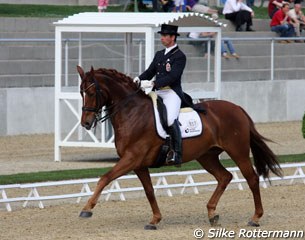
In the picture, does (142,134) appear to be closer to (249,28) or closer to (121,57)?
(121,57)

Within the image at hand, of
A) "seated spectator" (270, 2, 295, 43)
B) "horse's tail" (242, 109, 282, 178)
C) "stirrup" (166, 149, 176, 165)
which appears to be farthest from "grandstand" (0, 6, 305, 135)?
"stirrup" (166, 149, 176, 165)

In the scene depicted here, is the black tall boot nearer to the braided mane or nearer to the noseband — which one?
the braided mane

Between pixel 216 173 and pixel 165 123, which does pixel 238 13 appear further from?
pixel 165 123

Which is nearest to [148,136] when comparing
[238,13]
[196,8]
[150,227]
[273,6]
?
[150,227]

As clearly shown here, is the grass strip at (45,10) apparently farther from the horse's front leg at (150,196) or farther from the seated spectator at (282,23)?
the horse's front leg at (150,196)

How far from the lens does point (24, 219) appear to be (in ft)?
48.1

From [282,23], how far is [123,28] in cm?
1330

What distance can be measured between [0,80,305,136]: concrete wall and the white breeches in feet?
33.2

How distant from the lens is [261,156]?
49.3 feet

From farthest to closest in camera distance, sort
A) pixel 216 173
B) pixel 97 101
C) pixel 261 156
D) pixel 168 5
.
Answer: pixel 168 5 → pixel 261 156 → pixel 216 173 → pixel 97 101

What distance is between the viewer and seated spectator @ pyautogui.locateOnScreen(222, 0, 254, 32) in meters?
33.2

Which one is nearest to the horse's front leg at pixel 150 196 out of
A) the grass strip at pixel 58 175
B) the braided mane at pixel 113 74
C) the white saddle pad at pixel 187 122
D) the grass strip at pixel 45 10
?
the white saddle pad at pixel 187 122

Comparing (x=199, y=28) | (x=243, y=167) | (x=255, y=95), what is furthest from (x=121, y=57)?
(x=243, y=167)

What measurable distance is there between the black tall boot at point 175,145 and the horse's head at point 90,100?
0.93 meters
